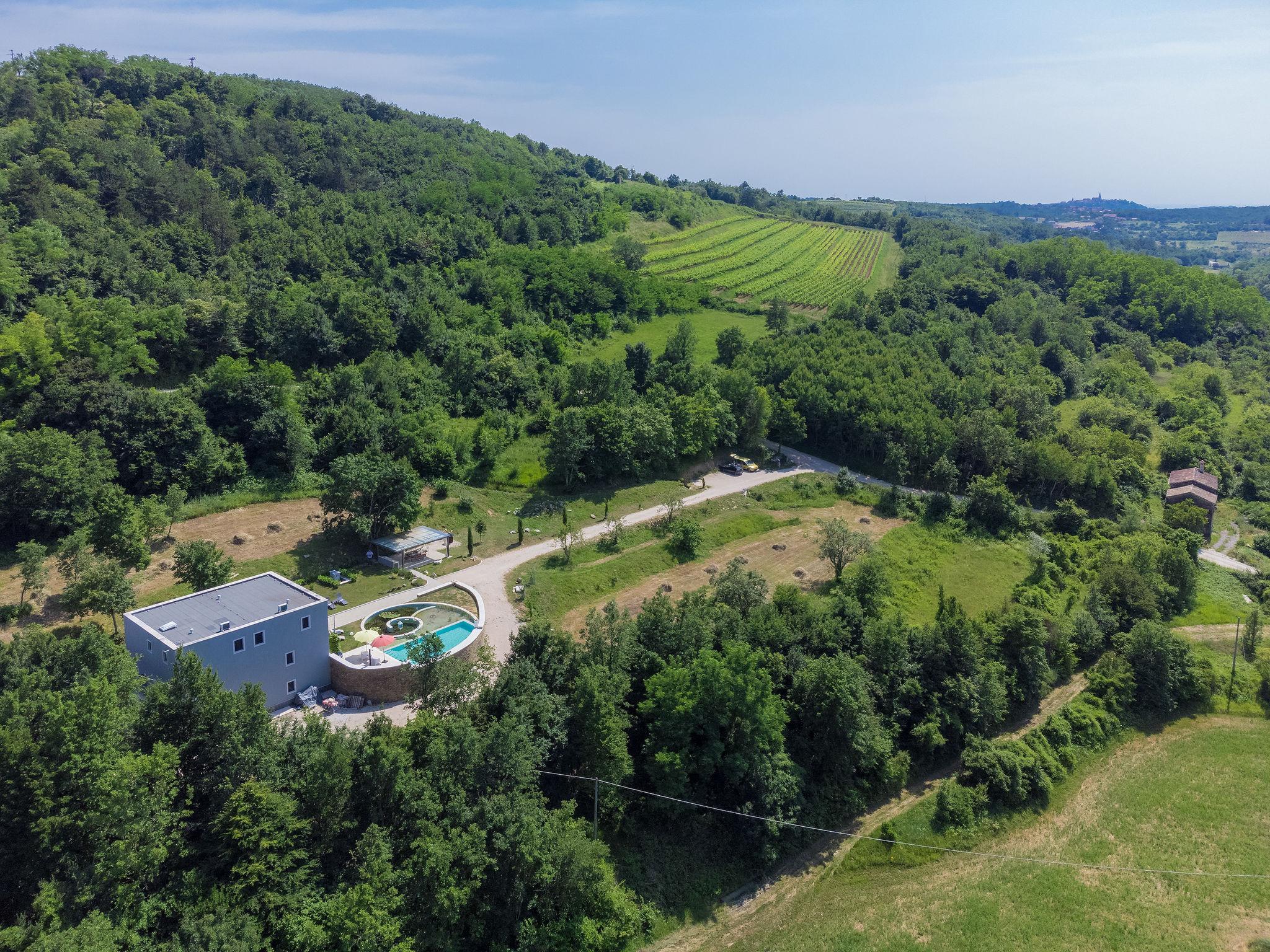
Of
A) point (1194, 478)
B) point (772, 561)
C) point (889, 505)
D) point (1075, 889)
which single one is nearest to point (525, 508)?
point (772, 561)

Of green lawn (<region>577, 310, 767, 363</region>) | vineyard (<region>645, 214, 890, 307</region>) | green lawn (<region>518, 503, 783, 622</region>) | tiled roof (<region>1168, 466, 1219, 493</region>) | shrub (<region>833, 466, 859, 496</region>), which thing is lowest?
green lawn (<region>518, 503, 783, 622</region>)

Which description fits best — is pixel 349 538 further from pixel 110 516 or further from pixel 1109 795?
pixel 1109 795

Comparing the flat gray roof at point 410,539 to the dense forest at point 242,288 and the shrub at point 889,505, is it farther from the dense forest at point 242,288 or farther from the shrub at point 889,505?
the shrub at point 889,505

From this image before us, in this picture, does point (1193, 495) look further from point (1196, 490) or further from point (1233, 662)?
point (1233, 662)

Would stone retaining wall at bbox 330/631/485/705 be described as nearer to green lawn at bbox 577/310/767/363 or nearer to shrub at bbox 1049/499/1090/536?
green lawn at bbox 577/310/767/363

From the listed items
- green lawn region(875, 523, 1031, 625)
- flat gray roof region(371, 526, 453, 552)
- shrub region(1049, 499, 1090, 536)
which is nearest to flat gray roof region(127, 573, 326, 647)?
flat gray roof region(371, 526, 453, 552)

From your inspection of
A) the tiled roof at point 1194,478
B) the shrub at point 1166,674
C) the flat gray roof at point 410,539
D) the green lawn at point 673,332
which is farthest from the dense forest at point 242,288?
the tiled roof at point 1194,478
